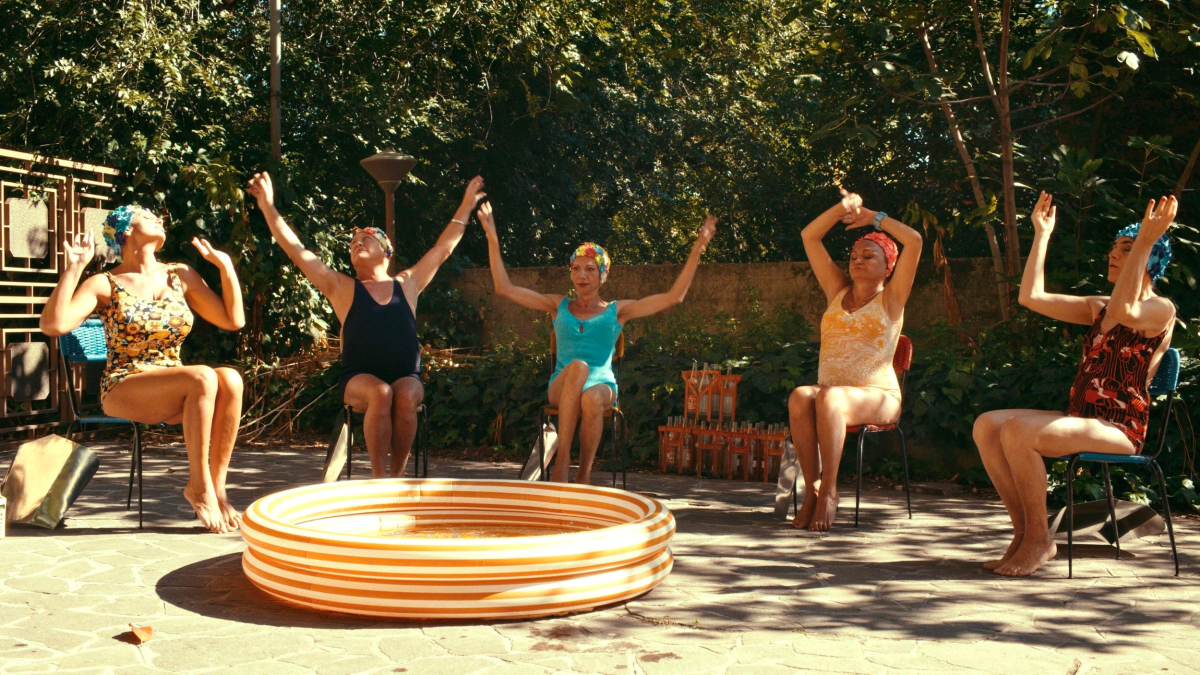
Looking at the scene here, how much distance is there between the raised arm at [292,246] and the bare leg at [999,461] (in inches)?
130

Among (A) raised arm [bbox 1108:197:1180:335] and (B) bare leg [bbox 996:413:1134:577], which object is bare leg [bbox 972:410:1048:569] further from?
(A) raised arm [bbox 1108:197:1180:335]

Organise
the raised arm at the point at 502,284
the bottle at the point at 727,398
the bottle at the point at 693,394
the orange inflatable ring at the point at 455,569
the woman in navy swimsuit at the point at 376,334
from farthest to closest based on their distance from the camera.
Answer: the bottle at the point at 693,394
the bottle at the point at 727,398
the raised arm at the point at 502,284
the woman in navy swimsuit at the point at 376,334
the orange inflatable ring at the point at 455,569

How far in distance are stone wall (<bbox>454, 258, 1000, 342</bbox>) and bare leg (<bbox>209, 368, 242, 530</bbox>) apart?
16.3ft

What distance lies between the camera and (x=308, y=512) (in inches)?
177

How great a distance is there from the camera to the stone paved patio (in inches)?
122

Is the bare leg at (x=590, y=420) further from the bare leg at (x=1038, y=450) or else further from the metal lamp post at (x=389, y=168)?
the metal lamp post at (x=389, y=168)

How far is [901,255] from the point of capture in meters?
5.33

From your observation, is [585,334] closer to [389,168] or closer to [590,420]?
[590,420]

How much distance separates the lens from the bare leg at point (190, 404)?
500 cm

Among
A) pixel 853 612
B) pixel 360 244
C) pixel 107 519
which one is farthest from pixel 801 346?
pixel 107 519

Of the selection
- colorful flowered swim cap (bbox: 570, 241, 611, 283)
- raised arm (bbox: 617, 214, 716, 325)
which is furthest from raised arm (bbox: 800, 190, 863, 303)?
colorful flowered swim cap (bbox: 570, 241, 611, 283)

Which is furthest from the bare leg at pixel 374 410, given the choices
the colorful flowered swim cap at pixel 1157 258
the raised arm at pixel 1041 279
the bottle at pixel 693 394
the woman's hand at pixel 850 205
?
the colorful flowered swim cap at pixel 1157 258

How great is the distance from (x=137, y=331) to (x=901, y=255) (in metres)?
3.75

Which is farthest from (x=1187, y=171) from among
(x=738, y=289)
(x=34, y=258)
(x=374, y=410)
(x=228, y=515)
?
(x=34, y=258)
